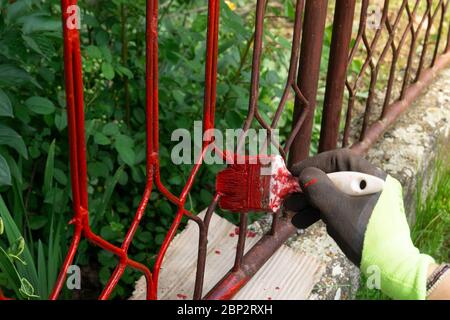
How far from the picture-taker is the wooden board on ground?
1476mm

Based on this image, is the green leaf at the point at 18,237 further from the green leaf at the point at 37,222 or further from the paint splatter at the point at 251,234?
the paint splatter at the point at 251,234

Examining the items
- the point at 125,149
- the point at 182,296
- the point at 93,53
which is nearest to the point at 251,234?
the point at 182,296

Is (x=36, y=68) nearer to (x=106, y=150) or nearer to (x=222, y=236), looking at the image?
(x=106, y=150)

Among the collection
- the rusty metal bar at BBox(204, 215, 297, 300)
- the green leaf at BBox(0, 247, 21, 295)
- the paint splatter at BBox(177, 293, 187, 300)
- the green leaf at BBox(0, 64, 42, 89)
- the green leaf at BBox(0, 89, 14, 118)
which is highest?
the green leaf at BBox(0, 64, 42, 89)

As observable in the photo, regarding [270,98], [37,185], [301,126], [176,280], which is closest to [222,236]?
[176,280]

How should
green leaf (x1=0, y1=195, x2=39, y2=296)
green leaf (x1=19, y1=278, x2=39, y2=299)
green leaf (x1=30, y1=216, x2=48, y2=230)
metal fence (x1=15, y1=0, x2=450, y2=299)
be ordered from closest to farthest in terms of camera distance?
metal fence (x1=15, y1=0, x2=450, y2=299)
green leaf (x1=19, y1=278, x2=39, y2=299)
green leaf (x1=0, y1=195, x2=39, y2=296)
green leaf (x1=30, y1=216, x2=48, y2=230)

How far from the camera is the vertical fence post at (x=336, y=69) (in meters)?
1.59

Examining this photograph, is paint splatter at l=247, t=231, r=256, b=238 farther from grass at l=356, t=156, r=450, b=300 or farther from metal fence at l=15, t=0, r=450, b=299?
grass at l=356, t=156, r=450, b=300

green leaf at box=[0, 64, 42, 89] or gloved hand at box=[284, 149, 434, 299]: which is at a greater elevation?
green leaf at box=[0, 64, 42, 89]

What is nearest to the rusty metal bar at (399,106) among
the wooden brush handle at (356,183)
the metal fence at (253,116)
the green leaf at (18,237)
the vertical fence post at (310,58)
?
the metal fence at (253,116)

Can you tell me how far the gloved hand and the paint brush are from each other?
3 cm

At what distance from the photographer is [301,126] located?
5.19ft

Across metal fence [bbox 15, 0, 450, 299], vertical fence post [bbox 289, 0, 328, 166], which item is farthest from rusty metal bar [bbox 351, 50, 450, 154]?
vertical fence post [bbox 289, 0, 328, 166]

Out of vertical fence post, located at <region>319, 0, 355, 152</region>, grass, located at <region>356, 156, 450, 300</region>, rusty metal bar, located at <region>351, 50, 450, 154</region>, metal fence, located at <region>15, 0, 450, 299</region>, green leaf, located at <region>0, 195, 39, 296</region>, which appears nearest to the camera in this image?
metal fence, located at <region>15, 0, 450, 299</region>
